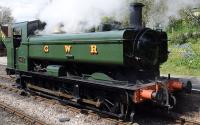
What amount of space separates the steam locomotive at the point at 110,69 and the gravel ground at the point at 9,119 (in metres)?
1.76

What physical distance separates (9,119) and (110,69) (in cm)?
312

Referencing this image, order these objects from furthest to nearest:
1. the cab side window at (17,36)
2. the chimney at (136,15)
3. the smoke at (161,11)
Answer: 1. the smoke at (161,11)
2. the cab side window at (17,36)
3. the chimney at (136,15)

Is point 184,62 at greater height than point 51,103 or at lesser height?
greater

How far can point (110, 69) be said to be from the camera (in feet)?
31.4

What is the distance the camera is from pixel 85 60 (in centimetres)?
983

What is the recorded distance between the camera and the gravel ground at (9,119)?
9.16 metres

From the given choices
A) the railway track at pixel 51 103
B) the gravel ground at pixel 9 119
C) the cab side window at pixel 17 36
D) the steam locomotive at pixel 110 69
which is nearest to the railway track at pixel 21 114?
the railway track at pixel 51 103

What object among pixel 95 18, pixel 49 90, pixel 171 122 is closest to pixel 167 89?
pixel 171 122

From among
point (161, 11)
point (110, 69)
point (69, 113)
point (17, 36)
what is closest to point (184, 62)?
point (161, 11)

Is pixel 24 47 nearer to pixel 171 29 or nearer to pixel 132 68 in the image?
pixel 132 68

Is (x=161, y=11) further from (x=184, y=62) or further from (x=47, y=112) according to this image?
(x=47, y=112)

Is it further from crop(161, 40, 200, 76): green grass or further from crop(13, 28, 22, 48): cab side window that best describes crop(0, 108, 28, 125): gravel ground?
crop(161, 40, 200, 76): green grass

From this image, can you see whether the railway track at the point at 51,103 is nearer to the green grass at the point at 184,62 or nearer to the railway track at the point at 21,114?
the railway track at the point at 21,114

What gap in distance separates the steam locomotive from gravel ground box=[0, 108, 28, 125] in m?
1.76
